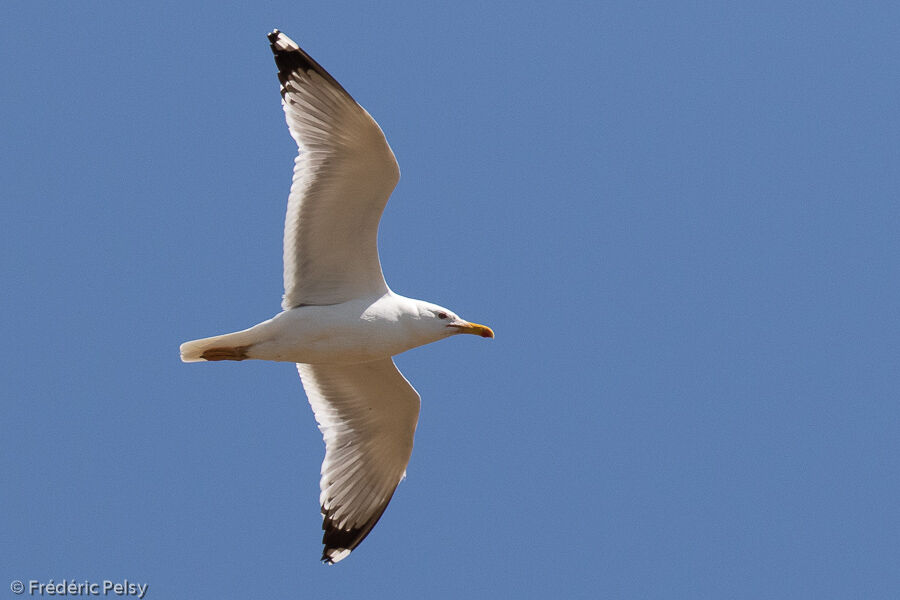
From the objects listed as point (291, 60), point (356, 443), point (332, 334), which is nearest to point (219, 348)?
point (332, 334)

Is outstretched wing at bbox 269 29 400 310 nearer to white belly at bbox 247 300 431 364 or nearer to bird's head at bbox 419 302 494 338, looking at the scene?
white belly at bbox 247 300 431 364

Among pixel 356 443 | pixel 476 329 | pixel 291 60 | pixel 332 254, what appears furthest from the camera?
pixel 356 443

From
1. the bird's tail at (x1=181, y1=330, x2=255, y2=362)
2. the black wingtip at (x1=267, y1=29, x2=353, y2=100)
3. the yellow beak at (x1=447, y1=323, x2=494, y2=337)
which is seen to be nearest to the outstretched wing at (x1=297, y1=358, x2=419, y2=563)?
the yellow beak at (x1=447, y1=323, x2=494, y2=337)

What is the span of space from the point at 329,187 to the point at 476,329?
1507mm

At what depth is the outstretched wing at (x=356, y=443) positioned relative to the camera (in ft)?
32.4

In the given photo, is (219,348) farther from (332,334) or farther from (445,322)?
(445,322)

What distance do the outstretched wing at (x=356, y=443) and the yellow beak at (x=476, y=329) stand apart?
2.74ft

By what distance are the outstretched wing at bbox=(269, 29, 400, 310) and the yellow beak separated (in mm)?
672

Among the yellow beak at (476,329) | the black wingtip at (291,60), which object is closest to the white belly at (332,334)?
the yellow beak at (476,329)

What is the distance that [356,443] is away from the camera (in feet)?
32.6

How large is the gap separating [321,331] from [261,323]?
42cm

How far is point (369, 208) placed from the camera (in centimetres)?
895

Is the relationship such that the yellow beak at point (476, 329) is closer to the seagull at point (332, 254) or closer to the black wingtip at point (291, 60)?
the seagull at point (332, 254)

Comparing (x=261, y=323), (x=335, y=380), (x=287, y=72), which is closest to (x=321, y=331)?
(x=261, y=323)
